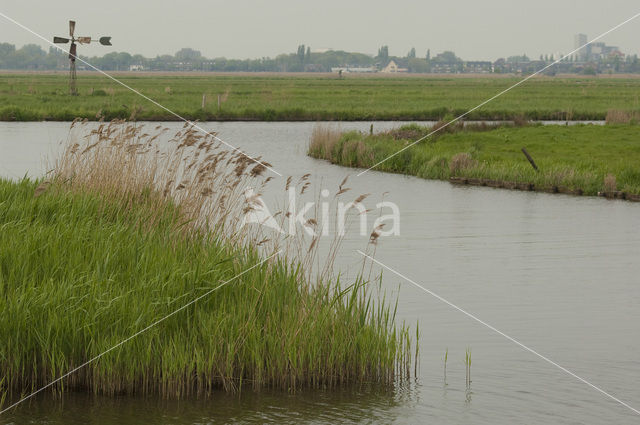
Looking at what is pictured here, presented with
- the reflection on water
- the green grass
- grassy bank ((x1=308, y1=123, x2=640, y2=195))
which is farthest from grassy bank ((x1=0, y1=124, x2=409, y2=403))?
grassy bank ((x1=308, y1=123, x2=640, y2=195))

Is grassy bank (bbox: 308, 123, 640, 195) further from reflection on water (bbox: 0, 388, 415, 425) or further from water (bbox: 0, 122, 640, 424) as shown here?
reflection on water (bbox: 0, 388, 415, 425)

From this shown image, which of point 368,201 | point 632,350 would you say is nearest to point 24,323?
point 632,350

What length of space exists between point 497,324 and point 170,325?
5579 millimetres

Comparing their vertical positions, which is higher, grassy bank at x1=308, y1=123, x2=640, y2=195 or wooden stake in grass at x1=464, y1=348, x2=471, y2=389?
grassy bank at x1=308, y1=123, x2=640, y2=195

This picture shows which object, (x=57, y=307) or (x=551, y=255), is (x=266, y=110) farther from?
(x=57, y=307)

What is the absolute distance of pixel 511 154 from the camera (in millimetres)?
42094

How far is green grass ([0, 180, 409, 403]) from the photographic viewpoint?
10070 mm

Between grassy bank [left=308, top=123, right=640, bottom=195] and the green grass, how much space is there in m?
22.9

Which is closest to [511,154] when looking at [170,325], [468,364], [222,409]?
[468,364]

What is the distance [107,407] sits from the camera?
32.4 feet

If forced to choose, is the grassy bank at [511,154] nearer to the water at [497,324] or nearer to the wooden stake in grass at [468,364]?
the water at [497,324]

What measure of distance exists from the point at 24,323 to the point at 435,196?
2284cm

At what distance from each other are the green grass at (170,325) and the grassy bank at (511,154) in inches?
903

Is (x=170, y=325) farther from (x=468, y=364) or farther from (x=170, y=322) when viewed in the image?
A: (x=468, y=364)
